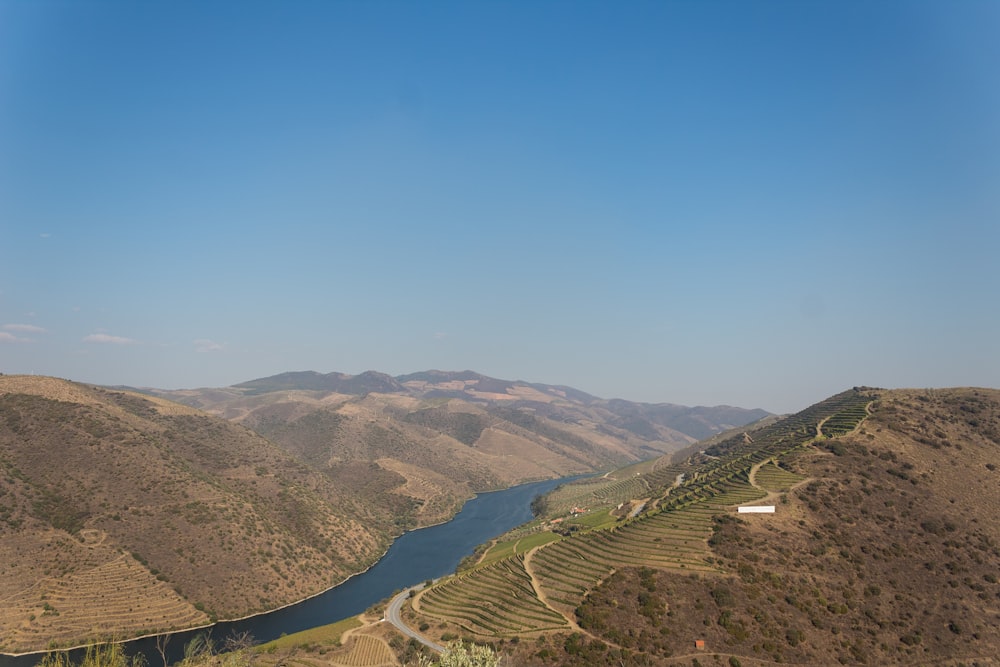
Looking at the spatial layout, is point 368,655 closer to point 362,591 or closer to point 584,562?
point 584,562

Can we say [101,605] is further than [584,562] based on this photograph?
Yes

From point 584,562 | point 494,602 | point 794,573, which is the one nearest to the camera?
point 794,573

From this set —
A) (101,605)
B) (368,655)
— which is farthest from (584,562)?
(101,605)

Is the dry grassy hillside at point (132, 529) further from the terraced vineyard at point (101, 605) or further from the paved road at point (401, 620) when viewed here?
the paved road at point (401, 620)

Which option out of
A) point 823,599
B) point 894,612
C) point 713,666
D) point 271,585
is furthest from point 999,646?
point 271,585

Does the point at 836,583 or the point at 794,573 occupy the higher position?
the point at 794,573

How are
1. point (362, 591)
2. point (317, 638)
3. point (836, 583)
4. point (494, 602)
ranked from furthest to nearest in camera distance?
point (362, 591), point (317, 638), point (494, 602), point (836, 583)

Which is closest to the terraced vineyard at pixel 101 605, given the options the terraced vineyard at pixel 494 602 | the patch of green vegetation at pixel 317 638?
the patch of green vegetation at pixel 317 638

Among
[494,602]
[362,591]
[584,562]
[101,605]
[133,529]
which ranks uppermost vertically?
[584,562]
